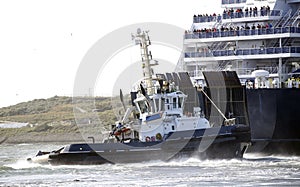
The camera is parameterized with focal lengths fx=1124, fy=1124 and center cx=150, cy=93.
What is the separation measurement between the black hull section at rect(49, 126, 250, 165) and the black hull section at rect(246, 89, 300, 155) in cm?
511

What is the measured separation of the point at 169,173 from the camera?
54906 mm

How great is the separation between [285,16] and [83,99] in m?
55.0

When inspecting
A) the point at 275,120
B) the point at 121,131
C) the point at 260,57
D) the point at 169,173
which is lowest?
the point at 169,173

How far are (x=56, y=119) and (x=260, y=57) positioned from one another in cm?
4458

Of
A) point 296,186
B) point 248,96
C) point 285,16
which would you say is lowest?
point 296,186

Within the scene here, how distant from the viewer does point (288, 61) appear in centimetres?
7031

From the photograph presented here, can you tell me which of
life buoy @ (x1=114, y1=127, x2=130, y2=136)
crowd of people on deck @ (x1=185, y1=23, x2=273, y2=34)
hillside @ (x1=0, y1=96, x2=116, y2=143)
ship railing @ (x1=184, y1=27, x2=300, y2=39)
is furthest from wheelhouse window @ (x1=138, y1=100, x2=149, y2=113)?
hillside @ (x1=0, y1=96, x2=116, y2=143)

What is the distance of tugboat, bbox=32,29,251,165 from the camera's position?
197ft

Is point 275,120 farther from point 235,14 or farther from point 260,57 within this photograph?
point 235,14

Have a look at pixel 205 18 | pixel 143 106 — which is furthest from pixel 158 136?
pixel 205 18

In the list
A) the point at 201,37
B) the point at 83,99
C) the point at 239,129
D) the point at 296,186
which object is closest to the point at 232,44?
the point at 201,37

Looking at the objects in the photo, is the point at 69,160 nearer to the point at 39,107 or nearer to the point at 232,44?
the point at 232,44

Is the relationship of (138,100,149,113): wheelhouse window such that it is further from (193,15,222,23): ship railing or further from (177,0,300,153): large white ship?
(193,15,222,23): ship railing

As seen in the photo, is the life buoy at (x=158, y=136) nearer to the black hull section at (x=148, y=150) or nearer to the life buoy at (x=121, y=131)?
the black hull section at (x=148, y=150)
